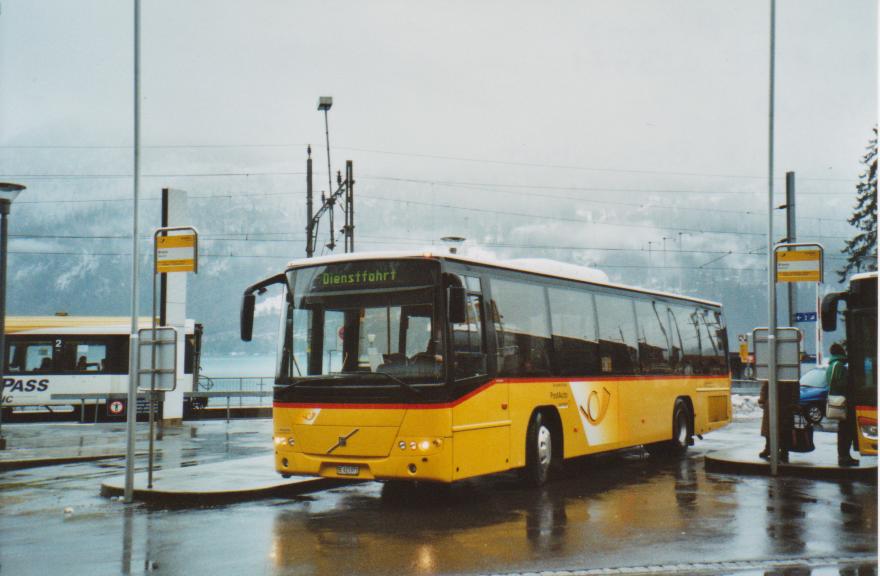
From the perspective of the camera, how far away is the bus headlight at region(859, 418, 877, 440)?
13008mm

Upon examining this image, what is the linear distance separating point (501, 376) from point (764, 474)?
4.88m

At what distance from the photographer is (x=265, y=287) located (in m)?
12.5

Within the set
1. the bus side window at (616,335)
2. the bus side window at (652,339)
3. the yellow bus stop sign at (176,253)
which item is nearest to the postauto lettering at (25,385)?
the yellow bus stop sign at (176,253)

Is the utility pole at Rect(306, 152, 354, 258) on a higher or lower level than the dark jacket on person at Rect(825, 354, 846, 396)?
higher

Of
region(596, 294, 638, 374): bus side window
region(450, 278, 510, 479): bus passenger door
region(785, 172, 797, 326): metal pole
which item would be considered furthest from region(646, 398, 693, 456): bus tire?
region(785, 172, 797, 326): metal pole

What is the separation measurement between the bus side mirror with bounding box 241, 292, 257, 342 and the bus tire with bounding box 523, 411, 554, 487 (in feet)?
13.0

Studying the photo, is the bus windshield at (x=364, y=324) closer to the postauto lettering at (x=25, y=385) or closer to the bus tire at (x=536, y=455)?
the bus tire at (x=536, y=455)

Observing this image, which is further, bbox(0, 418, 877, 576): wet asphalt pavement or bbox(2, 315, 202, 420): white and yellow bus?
bbox(2, 315, 202, 420): white and yellow bus

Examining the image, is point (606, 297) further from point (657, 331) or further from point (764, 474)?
point (764, 474)

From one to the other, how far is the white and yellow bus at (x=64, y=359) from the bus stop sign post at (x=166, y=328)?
19692mm

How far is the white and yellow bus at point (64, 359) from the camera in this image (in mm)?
31094

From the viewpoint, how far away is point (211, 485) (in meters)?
12.8

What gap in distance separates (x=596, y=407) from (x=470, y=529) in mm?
5424

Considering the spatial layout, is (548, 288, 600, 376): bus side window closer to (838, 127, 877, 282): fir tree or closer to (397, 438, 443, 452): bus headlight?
(397, 438, 443, 452): bus headlight
